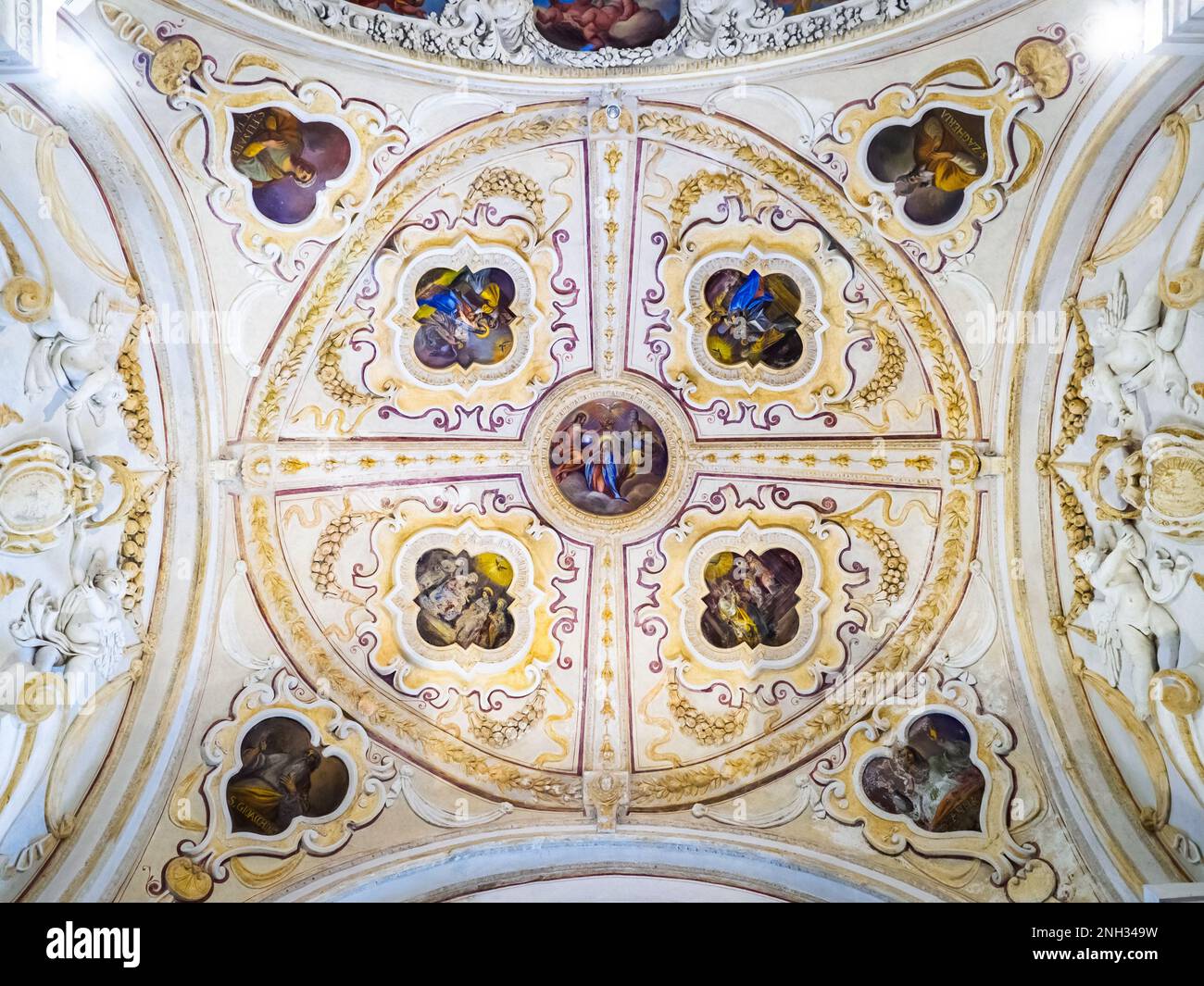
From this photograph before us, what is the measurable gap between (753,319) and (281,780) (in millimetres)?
8226

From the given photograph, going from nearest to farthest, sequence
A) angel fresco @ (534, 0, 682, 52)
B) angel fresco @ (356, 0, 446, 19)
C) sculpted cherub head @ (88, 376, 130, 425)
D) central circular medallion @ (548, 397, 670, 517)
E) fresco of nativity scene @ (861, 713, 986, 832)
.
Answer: angel fresco @ (356, 0, 446, 19) < sculpted cherub head @ (88, 376, 130, 425) < angel fresco @ (534, 0, 682, 52) < fresco of nativity scene @ (861, 713, 986, 832) < central circular medallion @ (548, 397, 670, 517)

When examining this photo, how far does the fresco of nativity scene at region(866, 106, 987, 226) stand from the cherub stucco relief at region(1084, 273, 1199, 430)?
2.01m

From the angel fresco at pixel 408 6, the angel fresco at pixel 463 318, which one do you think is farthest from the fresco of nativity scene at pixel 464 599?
the angel fresco at pixel 408 6

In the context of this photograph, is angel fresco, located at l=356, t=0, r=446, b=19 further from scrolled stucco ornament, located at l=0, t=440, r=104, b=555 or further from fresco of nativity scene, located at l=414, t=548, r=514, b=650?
fresco of nativity scene, located at l=414, t=548, r=514, b=650

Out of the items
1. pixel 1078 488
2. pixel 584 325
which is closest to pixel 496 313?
pixel 584 325

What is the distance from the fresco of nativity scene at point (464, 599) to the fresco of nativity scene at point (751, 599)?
2780 mm

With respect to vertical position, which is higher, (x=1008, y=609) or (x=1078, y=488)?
(x=1078, y=488)

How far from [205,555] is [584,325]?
5.57m

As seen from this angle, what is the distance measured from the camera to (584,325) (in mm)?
13156

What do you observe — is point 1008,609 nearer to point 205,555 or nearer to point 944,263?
point 944,263

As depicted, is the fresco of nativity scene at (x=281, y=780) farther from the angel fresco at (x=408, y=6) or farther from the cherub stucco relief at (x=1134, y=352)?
the cherub stucco relief at (x=1134, y=352)

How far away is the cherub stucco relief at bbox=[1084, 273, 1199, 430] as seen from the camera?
9.38 meters

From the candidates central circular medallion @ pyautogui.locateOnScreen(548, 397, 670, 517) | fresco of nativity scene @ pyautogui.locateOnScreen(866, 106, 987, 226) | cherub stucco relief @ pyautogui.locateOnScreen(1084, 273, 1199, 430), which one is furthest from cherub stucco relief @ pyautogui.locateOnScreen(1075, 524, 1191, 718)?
central circular medallion @ pyautogui.locateOnScreen(548, 397, 670, 517)
